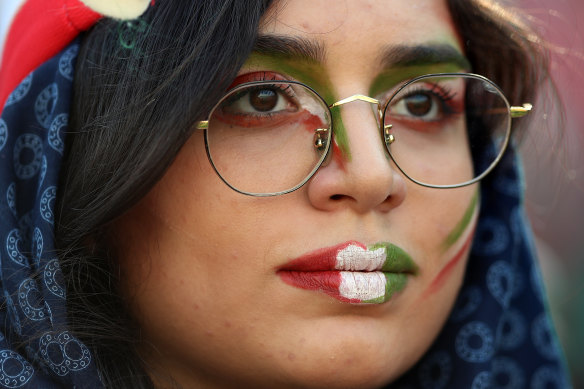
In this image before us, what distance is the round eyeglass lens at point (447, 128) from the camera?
158 centimetres

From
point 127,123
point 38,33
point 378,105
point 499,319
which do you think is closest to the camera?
point 127,123

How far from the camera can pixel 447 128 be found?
1.71 metres

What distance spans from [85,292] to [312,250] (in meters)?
0.45

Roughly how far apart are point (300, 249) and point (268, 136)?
0.23 meters

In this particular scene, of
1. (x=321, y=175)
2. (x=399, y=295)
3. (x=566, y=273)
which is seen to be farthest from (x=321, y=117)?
(x=566, y=273)

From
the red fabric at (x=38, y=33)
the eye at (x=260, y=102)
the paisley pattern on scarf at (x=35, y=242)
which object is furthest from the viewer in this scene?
the red fabric at (x=38, y=33)

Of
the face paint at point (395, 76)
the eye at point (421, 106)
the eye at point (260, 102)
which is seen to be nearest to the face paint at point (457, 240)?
the eye at point (421, 106)

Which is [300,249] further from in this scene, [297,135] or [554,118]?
[554,118]

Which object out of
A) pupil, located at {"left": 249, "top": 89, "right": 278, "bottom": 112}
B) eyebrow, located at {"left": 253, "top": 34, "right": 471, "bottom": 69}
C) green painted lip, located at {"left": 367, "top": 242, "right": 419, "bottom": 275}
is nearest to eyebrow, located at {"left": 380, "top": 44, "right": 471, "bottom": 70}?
eyebrow, located at {"left": 253, "top": 34, "right": 471, "bottom": 69}

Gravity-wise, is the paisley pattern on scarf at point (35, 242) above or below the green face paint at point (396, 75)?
below

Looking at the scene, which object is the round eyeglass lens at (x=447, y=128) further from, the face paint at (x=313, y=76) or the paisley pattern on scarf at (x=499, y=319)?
the paisley pattern on scarf at (x=499, y=319)

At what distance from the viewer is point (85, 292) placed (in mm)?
1486

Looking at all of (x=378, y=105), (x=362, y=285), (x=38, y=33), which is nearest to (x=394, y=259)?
(x=362, y=285)

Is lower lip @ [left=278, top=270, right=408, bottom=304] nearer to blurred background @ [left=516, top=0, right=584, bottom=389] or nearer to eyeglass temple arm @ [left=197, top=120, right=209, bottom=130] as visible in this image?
eyeglass temple arm @ [left=197, top=120, right=209, bottom=130]
